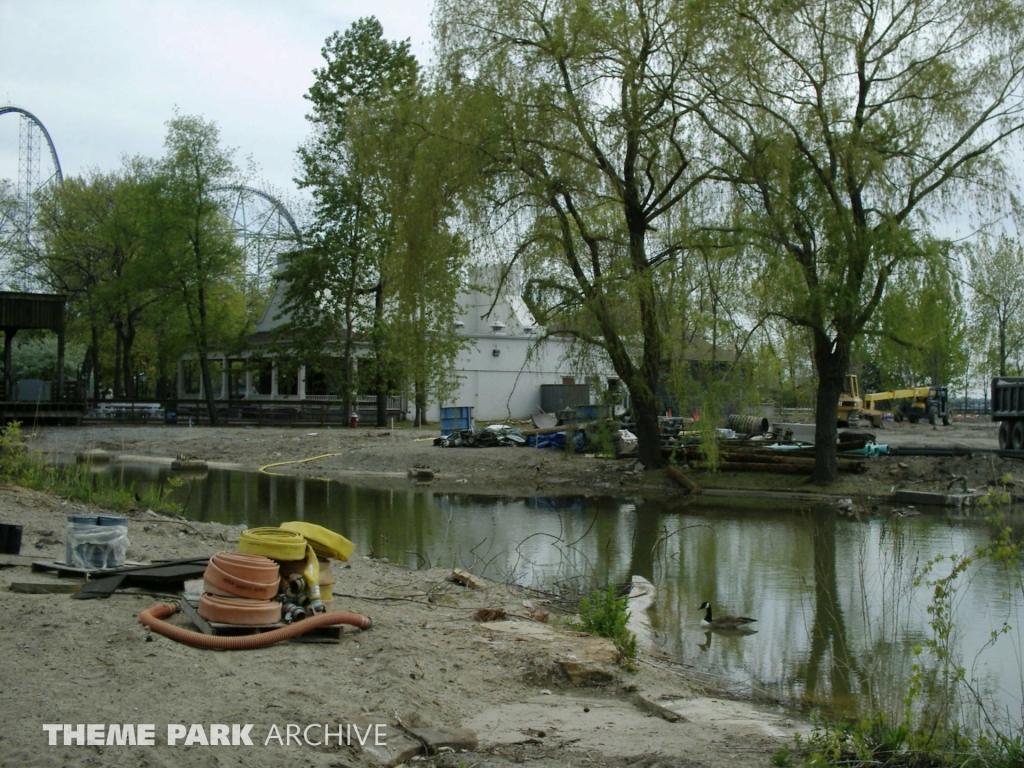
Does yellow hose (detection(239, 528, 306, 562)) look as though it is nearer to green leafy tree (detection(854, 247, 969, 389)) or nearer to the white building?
green leafy tree (detection(854, 247, 969, 389))

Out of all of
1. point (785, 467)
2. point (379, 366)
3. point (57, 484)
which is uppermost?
point (379, 366)

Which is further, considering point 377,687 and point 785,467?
point 785,467

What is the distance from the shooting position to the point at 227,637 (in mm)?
6609

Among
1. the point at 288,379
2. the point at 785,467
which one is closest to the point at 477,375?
the point at 288,379

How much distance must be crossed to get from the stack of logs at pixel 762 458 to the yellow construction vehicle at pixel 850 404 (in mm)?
16723

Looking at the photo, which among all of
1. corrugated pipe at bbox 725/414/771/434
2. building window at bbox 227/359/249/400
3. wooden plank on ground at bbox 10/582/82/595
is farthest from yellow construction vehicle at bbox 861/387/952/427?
wooden plank on ground at bbox 10/582/82/595

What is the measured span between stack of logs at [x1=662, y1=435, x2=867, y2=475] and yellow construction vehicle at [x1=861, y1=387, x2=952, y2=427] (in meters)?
22.3

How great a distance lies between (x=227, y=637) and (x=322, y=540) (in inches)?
59.9

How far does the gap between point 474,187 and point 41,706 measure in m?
19.6

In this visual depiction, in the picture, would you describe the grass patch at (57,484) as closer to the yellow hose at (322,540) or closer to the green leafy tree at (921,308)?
the yellow hose at (322,540)

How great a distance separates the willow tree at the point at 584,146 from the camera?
888 inches

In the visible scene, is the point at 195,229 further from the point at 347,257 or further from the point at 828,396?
the point at 828,396

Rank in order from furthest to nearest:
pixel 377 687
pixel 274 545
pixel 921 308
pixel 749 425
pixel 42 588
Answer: pixel 749 425, pixel 921 308, pixel 42 588, pixel 274 545, pixel 377 687

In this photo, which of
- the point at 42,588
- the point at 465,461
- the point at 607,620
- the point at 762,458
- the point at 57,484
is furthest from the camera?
the point at 465,461
